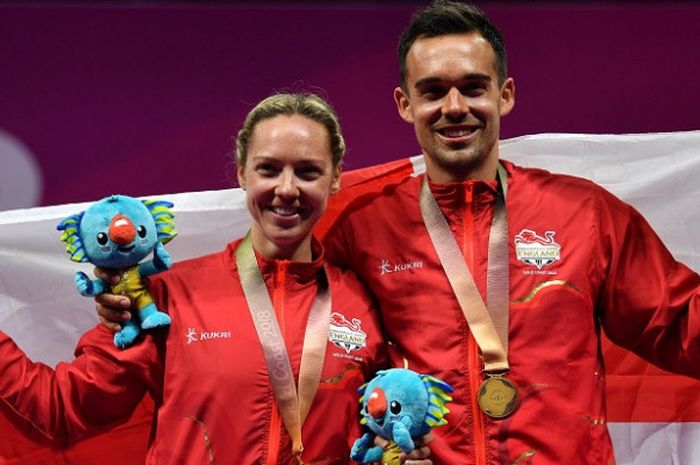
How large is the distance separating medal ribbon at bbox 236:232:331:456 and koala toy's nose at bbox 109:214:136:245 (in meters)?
0.31

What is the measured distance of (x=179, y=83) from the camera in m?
4.34

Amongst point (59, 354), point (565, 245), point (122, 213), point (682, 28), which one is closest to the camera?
point (122, 213)

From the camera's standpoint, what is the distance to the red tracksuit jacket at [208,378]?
2.81 metres

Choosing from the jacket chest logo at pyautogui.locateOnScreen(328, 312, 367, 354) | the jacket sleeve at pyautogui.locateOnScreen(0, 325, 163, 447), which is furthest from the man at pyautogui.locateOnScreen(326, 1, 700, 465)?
the jacket sleeve at pyautogui.locateOnScreen(0, 325, 163, 447)

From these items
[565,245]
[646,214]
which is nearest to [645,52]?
[646,214]

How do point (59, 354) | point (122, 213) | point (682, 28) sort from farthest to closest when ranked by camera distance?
point (682, 28), point (59, 354), point (122, 213)

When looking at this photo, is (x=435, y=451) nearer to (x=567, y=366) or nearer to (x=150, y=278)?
(x=567, y=366)

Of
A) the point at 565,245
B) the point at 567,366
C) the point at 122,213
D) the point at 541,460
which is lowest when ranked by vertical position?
the point at 541,460

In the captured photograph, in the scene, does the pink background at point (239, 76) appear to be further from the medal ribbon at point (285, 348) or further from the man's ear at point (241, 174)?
the medal ribbon at point (285, 348)

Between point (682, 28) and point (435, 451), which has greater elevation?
point (682, 28)

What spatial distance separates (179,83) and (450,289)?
1.72m

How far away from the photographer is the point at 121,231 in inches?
110

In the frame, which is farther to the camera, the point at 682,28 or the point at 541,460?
the point at 682,28

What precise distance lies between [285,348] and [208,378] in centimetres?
19
